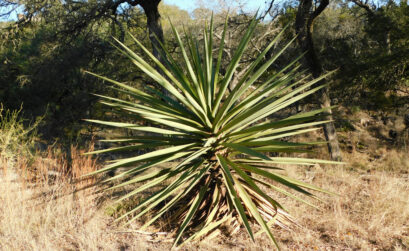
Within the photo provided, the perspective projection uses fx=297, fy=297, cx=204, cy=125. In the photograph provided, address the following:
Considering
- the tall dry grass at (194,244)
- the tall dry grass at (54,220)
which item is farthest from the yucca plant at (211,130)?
the tall dry grass at (54,220)

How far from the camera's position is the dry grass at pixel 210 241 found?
304 cm

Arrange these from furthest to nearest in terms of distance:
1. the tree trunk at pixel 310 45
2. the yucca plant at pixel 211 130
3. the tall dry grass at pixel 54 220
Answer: the tree trunk at pixel 310 45 → the tall dry grass at pixel 54 220 → the yucca plant at pixel 211 130

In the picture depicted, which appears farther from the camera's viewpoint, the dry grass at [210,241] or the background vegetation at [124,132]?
the background vegetation at [124,132]

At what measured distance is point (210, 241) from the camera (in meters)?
3.14

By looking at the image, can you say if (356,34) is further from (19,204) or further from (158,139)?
(19,204)

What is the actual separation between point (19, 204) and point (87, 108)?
831 centimetres

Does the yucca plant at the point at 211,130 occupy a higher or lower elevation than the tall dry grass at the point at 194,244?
higher

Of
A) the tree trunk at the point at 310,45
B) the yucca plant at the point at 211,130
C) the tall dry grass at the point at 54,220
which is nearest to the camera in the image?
the yucca plant at the point at 211,130

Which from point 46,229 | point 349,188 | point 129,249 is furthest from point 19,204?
point 349,188

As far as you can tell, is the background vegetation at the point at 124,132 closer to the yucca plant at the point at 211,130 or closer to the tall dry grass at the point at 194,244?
the tall dry grass at the point at 194,244

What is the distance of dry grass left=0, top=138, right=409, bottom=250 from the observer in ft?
9.96

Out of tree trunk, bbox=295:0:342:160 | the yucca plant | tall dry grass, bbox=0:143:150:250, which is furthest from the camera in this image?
tree trunk, bbox=295:0:342:160

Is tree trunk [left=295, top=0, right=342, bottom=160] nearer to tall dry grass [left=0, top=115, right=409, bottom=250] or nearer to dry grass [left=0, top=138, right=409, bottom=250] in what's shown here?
tall dry grass [left=0, top=115, right=409, bottom=250]

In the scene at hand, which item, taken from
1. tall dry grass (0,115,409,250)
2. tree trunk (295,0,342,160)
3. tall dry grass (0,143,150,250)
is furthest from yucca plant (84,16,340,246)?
tree trunk (295,0,342,160)
